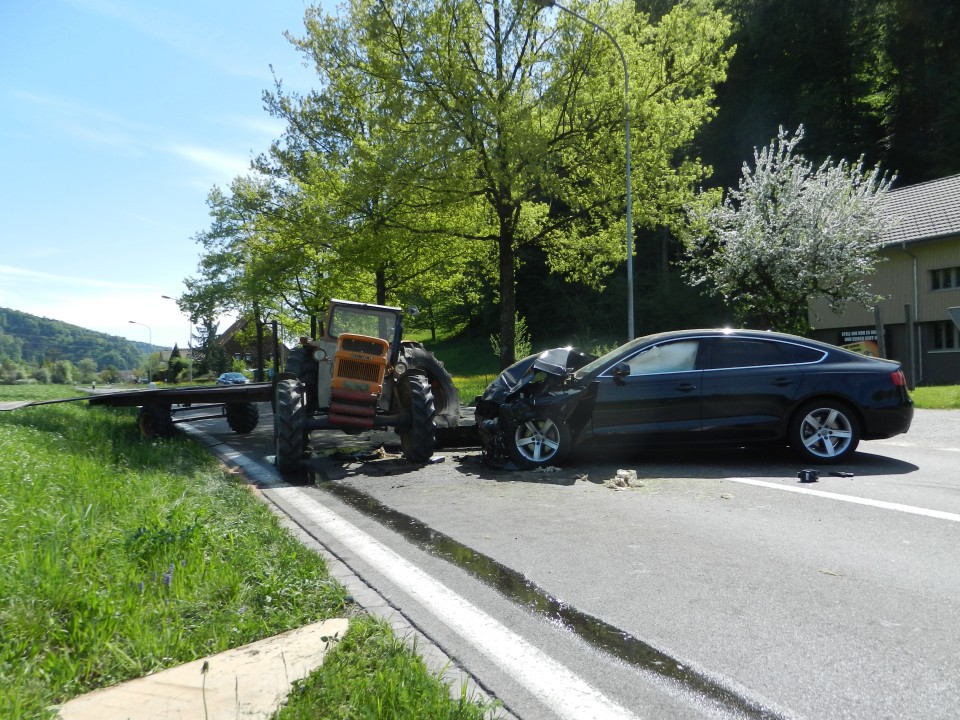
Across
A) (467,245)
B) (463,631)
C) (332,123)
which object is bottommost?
(463,631)

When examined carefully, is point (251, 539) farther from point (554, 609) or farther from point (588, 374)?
point (588, 374)

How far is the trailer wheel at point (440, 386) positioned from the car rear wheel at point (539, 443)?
2.44m

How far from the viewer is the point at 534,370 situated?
8648 mm

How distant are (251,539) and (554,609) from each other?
2.17 m

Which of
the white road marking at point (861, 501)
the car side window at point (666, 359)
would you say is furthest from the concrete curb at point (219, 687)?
the car side window at point (666, 359)

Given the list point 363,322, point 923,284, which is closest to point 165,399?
point 363,322

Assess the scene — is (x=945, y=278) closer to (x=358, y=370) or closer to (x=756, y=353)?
(x=756, y=353)

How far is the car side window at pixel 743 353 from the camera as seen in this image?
27.3 ft

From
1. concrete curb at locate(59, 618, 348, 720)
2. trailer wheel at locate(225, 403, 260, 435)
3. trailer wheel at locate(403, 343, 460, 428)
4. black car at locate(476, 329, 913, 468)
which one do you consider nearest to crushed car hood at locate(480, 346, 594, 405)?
black car at locate(476, 329, 913, 468)

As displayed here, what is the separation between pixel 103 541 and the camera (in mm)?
4539

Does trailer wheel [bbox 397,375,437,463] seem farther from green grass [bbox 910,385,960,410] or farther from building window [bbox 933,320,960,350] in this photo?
building window [bbox 933,320,960,350]

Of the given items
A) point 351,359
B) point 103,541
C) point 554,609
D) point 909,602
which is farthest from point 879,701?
point 351,359

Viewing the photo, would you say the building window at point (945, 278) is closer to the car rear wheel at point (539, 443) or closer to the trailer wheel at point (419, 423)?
the car rear wheel at point (539, 443)

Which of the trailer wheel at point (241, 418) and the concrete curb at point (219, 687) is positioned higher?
the trailer wheel at point (241, 418)
